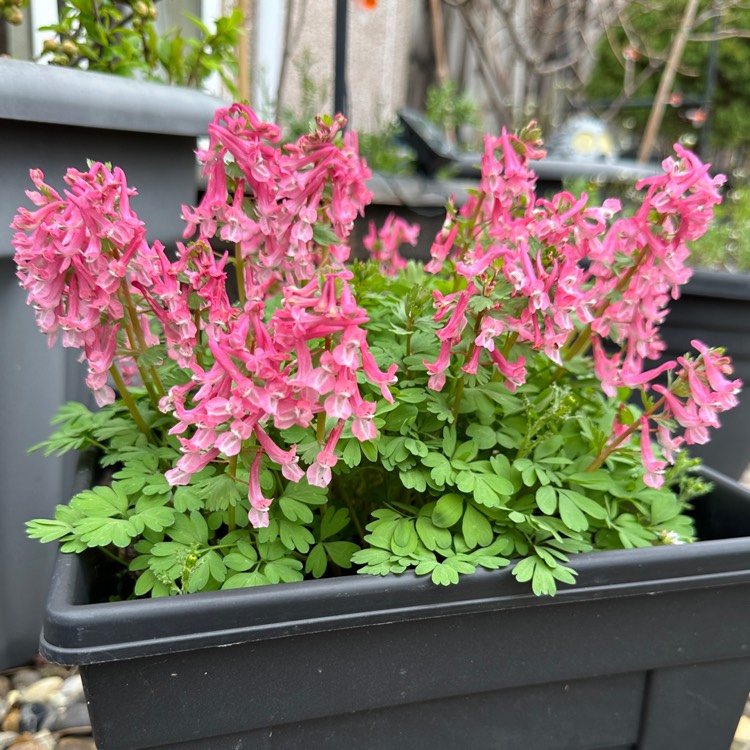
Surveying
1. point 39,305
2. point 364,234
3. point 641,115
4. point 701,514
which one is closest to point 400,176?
point 364,234

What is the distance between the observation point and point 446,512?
83 centimetres

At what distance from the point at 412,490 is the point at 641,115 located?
941cm

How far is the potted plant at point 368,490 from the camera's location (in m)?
0.72

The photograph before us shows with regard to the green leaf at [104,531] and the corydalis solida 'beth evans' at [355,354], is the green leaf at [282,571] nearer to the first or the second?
the corydalis solida 'beth evans' at [355,354]

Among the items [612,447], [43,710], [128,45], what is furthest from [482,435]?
[128,45]

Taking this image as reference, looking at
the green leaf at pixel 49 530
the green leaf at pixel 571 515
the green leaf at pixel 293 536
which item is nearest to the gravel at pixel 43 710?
the green leaf at pixel 49 530

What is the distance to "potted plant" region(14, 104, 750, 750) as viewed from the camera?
0.72 m

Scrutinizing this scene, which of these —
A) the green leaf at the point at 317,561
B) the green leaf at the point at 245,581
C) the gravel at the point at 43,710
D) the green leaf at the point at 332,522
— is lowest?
the gravel at the point at 43,710

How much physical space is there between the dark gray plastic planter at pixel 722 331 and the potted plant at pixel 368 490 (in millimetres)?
1050

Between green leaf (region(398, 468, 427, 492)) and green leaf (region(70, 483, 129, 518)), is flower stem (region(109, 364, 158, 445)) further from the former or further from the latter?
green leaf (region(398, 468, 427, 492))

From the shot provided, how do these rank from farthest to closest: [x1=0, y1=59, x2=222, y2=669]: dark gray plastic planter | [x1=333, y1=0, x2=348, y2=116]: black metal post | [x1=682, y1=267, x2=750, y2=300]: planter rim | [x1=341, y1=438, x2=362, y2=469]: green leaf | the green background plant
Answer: [x1=682, y1=267, x2=750, y2=300]: planter rim
[x1=333, y1=0, x2=348, y2=116]: black metal post
the green background plant
[x1=0, y1=59, x2=222, y2=669]: dark gray plastic planter
[x1=341, y1=438, x2=362, y2=469]: green leaf

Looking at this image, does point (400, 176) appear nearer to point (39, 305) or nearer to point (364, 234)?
point (364, 234)

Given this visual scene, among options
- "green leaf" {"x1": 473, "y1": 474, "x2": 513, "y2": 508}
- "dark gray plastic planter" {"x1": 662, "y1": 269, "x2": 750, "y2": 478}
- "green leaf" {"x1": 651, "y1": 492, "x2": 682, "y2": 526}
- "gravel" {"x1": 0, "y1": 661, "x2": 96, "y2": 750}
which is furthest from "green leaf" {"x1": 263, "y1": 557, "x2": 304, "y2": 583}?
"dark gray plastic planter" {"x1": 662, "y1": 269, "x2": 750, "y2": 478}

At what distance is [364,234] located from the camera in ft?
7.28
